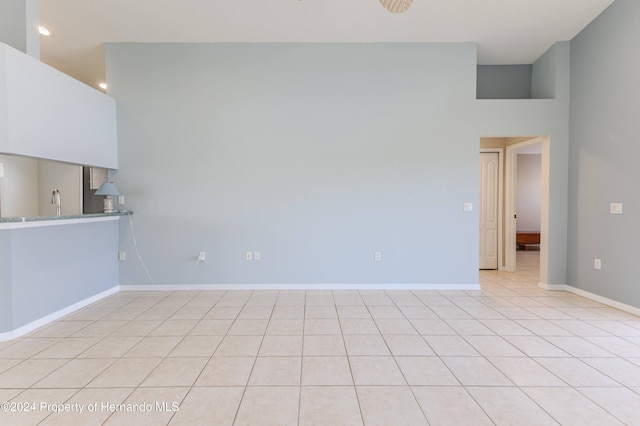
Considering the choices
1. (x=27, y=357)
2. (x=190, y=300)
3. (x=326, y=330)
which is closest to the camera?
(x=27, y=357)

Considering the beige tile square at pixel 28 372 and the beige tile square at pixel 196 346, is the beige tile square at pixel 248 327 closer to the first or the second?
the beige tile square at pixel 196 346

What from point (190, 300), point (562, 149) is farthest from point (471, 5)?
point (190, 300)

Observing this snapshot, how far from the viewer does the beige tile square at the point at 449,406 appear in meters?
1.63

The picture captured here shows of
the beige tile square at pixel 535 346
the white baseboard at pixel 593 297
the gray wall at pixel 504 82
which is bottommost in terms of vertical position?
the beige tile square at pixel 535 346

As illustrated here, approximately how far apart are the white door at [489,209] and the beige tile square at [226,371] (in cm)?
498

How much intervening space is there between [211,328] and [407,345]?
1.88 metres

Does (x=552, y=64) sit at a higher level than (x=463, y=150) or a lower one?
higher

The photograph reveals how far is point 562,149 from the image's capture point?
415 centimetres

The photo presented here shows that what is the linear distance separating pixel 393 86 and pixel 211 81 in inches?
102

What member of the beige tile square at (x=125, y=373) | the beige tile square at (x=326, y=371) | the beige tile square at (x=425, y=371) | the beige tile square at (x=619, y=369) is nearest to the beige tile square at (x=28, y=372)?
the beige tile square at (x=125, y=373)

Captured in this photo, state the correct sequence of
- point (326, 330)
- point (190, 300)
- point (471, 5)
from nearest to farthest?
1. point (326, 330)
2. point (471, 5)
3. point (190, 300)

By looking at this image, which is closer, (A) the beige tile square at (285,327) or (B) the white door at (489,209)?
(A) the beige tile square at (285,327)

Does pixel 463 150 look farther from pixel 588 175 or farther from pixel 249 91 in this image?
pixel 249 91

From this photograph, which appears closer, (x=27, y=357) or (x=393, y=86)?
(x=27, y=357)
